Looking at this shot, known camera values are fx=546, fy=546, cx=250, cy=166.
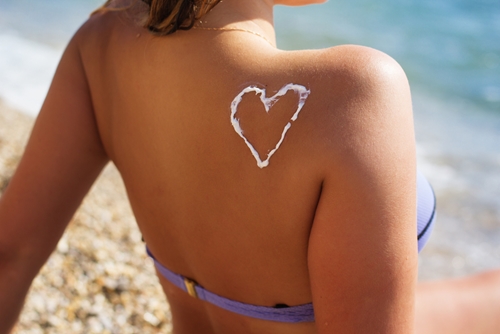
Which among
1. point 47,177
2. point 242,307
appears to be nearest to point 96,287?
point 47,177

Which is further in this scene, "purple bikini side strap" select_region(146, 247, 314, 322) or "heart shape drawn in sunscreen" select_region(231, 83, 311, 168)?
"purple bikini side strap" select_region(146, 247, 314, 322)

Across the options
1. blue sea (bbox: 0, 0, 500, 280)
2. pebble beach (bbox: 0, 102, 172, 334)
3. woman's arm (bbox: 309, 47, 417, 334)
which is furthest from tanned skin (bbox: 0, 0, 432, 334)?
blue sea (bbox: 0, 0, 500, 280)

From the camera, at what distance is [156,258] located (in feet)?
4.66

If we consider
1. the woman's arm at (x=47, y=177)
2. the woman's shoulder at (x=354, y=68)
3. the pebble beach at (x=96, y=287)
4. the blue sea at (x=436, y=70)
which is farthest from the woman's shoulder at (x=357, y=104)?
the blue sea at (x=436, y=70)

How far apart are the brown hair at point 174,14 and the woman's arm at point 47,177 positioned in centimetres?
28

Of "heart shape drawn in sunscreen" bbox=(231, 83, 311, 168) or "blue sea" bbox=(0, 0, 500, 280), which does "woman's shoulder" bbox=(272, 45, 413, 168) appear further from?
"blue sea" bbox=(0, 0, 500, 280)

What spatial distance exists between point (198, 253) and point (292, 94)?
1.53 feet

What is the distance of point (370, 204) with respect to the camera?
844 millimetres

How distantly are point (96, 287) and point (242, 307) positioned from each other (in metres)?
2.14

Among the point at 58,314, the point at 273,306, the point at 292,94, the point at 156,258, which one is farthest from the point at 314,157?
the point at 58,314

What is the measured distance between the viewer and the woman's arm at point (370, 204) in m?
0.85

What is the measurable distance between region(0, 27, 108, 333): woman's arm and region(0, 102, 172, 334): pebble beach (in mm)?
1409

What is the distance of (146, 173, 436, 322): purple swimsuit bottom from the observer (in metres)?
1.12

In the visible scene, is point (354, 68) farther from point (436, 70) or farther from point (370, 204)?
point (436, 70)
